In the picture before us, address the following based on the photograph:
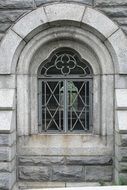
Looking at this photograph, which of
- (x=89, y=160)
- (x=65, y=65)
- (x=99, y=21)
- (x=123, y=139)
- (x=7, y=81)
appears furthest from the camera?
(x=65, y=65)

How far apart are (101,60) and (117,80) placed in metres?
0.42

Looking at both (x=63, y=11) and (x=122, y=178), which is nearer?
(x=122, y=178)

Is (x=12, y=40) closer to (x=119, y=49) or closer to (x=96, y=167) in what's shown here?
(x=119, y=49)

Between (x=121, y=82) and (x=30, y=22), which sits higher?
(x=30, y=22)

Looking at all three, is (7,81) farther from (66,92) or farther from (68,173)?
(68,173)

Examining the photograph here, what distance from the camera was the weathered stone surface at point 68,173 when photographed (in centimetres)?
536

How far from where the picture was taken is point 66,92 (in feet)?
18.0

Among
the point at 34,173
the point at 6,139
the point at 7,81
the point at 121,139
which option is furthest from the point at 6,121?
the point at 121,139

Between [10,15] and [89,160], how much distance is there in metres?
2.61

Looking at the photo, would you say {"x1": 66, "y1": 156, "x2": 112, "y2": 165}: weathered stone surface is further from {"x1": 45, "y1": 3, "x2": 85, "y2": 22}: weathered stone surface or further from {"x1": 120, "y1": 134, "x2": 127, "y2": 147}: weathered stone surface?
{"x1": 45, "y1": 3, "x2": 85, "y2": 22}: weathered stone surface

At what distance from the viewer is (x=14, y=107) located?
520 cm

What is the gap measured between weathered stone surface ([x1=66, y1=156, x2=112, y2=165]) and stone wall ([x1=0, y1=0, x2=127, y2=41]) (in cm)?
205

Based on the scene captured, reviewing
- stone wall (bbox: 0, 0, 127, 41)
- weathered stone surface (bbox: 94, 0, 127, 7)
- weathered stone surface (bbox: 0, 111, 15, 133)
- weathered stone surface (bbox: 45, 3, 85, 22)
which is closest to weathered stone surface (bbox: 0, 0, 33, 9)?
stone wall (bbox: 0, 0, 127, 41)

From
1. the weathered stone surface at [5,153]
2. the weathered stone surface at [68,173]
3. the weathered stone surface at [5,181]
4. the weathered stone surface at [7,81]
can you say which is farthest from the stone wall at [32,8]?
the weathered stone surface at [68,173]
